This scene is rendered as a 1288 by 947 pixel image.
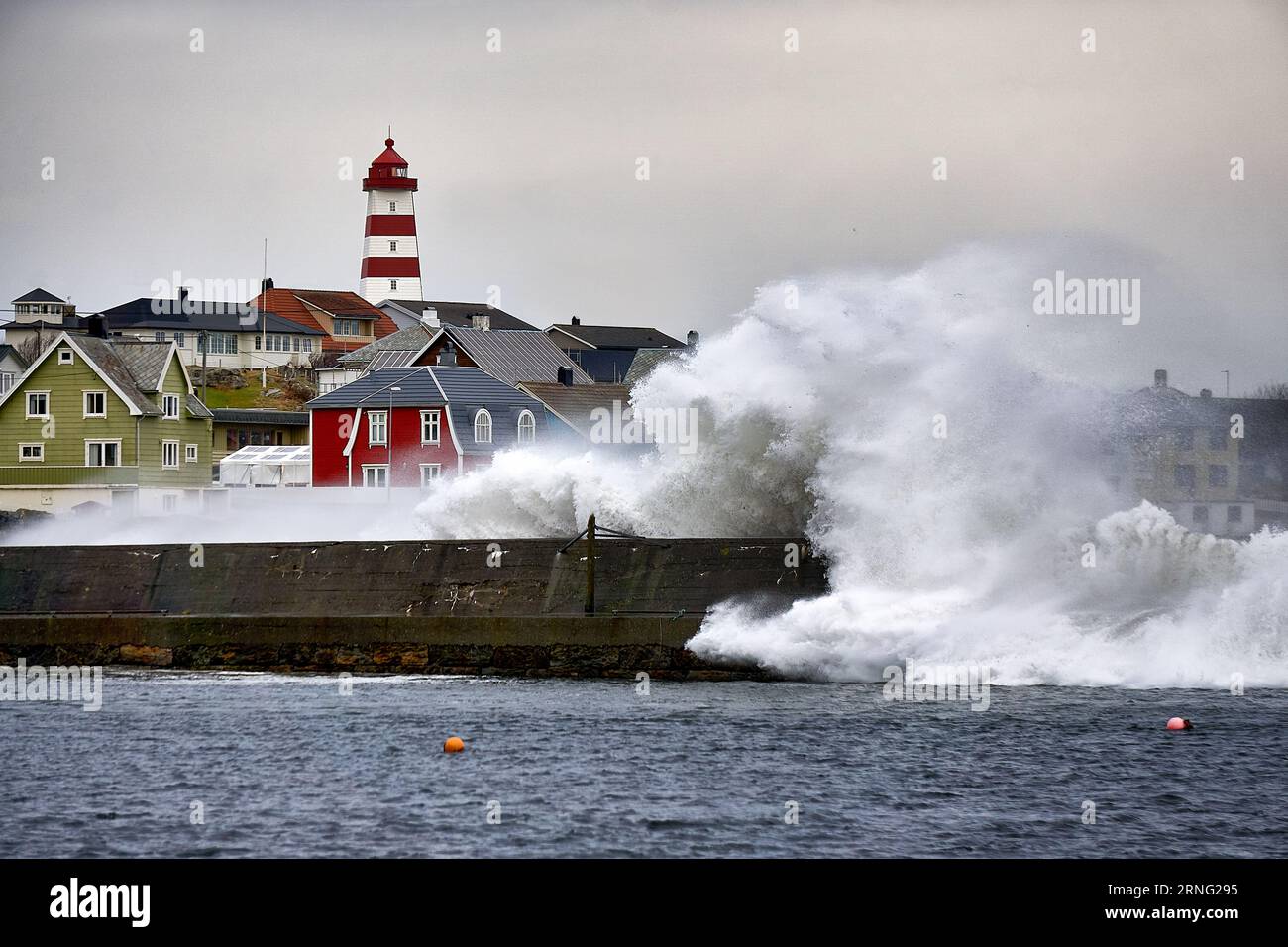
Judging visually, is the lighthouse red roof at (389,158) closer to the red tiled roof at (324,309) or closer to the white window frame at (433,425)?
the red tiled roof at (324,309)

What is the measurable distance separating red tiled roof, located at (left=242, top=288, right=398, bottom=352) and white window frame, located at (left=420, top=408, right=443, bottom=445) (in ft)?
156

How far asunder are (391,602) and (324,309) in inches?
3040

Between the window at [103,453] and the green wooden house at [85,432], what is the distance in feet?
0.09

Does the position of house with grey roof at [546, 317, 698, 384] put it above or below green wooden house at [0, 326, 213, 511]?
above

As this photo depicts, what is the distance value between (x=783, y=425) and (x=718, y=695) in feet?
20.0

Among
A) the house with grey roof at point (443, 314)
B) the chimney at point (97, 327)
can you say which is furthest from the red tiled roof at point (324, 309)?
the chimney at point (97, 327)

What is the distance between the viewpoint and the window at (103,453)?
51.4 m

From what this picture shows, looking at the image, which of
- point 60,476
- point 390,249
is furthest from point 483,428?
point 390,249

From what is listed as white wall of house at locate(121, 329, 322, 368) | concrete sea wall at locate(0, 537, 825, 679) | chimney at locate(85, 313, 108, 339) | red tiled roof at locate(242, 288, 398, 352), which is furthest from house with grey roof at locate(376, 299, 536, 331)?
concrete sea wall at locate(0, 537, 825, 679)

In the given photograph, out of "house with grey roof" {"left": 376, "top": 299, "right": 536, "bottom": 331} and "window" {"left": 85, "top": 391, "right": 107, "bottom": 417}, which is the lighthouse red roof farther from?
"window" {"left": 85, "top": 391, "right": 107, "bottom": 417}

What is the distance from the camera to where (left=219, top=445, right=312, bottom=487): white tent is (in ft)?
215

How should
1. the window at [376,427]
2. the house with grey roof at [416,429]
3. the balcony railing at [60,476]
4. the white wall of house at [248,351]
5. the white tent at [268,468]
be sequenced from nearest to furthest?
the balcony railing at [60,476]
the house with grey roof at [416,429]
the window at [376,427]
the white tent at [268,468]
the white wall of house at [248,351]
